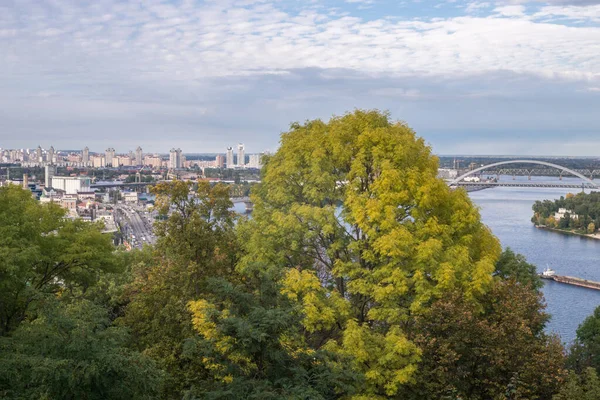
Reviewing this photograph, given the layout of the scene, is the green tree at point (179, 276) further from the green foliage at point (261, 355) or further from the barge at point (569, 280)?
the barge at point (569, 280)

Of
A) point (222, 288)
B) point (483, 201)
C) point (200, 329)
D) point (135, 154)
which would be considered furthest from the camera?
point (135, 154)

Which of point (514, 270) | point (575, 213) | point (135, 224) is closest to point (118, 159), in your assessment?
point (135, 224)

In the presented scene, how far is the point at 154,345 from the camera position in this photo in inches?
292

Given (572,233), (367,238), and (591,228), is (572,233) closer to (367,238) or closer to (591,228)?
(591,228)

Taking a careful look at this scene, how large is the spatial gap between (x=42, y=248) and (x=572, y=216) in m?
45.7

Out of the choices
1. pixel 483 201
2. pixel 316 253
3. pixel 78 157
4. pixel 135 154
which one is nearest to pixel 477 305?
pixel 316 253

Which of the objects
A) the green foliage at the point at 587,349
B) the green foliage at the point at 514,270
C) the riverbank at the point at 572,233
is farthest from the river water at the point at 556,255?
the green foliage at the point at 514,270

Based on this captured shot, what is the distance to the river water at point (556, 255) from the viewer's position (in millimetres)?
21544

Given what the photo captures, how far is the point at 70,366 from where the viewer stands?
441 centimetres

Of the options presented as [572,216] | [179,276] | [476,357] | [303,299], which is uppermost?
[179,276]

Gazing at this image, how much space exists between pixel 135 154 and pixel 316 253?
15019cm

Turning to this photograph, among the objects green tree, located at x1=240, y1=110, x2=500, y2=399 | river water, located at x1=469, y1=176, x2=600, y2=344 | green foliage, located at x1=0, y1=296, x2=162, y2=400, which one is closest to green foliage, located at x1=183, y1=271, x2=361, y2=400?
green foliage, located at x1=0, y1=296, x2=162, y2=400

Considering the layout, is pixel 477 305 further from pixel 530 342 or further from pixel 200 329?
pixel 200 329

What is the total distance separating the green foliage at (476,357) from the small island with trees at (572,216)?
1562 inches
